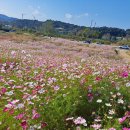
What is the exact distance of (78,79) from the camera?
7547 millimetres

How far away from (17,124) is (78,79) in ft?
7.91

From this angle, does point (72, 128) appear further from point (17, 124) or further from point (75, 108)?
point (17, 124)

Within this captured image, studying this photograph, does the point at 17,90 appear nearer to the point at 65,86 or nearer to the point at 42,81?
the point at 42,81

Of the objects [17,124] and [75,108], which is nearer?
[17,124]

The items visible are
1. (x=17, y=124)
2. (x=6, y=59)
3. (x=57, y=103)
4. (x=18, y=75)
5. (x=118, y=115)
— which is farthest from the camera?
(x=6, y=59)

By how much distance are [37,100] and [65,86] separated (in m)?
1.08

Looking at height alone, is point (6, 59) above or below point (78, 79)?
below

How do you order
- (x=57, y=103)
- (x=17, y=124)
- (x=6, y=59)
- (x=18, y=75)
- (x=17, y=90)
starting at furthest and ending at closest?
(x=6, y=59), (x=18, y=75), (x=17, y=90), (x=57, y=103), (x=17, y=124)

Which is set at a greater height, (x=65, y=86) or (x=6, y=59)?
(x=65, y=86)

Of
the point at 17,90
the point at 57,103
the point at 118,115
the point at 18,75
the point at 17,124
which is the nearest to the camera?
the point at 17,124

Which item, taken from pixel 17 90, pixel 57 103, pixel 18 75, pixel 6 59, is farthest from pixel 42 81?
pixel 6 59

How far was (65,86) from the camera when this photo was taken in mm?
6676

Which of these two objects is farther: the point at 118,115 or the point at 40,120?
the point at 118,115

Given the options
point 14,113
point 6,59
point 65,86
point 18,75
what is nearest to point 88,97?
point 65,86
